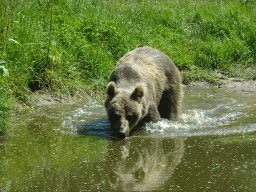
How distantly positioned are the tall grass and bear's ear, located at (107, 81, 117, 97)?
163 centimetres

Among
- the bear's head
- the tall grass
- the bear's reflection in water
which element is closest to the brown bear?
the bear's head

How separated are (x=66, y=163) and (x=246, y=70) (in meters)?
6.11

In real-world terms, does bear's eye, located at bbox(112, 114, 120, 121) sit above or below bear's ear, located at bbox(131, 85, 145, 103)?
below

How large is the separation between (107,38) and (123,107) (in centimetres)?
368

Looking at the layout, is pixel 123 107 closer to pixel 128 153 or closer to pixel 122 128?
pixel 122 128

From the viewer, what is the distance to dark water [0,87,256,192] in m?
3.38

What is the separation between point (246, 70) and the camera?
877cm

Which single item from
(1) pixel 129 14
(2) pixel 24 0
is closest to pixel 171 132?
(2) pixel 24 0

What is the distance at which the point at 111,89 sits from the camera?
204 inches

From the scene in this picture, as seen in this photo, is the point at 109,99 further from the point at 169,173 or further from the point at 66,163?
the point at 169,173

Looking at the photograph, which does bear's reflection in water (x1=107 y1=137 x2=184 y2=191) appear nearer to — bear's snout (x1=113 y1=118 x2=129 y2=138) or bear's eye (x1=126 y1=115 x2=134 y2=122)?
bear's snout (x1=113 y1=118 x2=129 y2=138)

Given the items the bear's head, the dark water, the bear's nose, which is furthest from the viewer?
the bear's head

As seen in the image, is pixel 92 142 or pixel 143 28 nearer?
pixel 92 142

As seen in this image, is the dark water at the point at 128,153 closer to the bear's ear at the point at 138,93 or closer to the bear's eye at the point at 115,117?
the bear's eye at the point at 115,117
